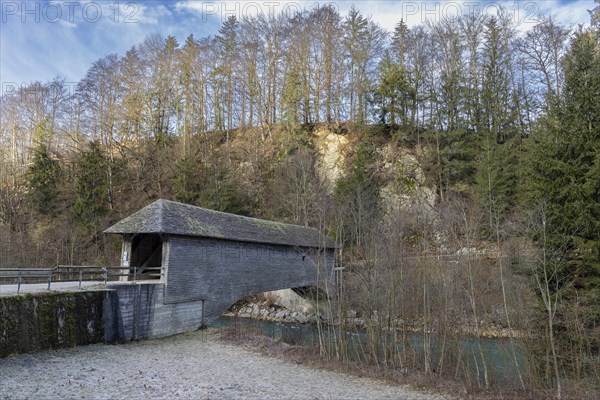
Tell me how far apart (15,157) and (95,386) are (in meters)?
39.7

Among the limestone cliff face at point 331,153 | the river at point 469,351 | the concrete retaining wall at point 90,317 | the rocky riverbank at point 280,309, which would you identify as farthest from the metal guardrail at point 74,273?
the limestone cliff face at point 331,153

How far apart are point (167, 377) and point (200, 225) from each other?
7.73 m

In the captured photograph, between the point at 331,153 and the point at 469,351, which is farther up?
the point at 331,153

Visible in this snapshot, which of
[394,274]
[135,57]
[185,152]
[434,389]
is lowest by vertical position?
[434,389]

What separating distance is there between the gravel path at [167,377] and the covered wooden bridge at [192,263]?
1.95 metres

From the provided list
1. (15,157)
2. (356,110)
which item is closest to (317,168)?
(356,110)

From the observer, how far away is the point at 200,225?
1680 cm

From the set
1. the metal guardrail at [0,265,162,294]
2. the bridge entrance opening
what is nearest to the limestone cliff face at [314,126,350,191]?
the bridge entrance opening

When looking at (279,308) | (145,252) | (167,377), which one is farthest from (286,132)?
(167,377)

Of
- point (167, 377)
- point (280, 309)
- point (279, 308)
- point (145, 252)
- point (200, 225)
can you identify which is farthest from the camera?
point (279, 308)

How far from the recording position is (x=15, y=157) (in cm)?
3966

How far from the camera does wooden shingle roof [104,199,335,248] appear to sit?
15430 mm

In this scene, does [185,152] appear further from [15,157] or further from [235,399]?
[235,399]

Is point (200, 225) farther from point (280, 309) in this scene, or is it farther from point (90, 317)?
point (280, 309)
